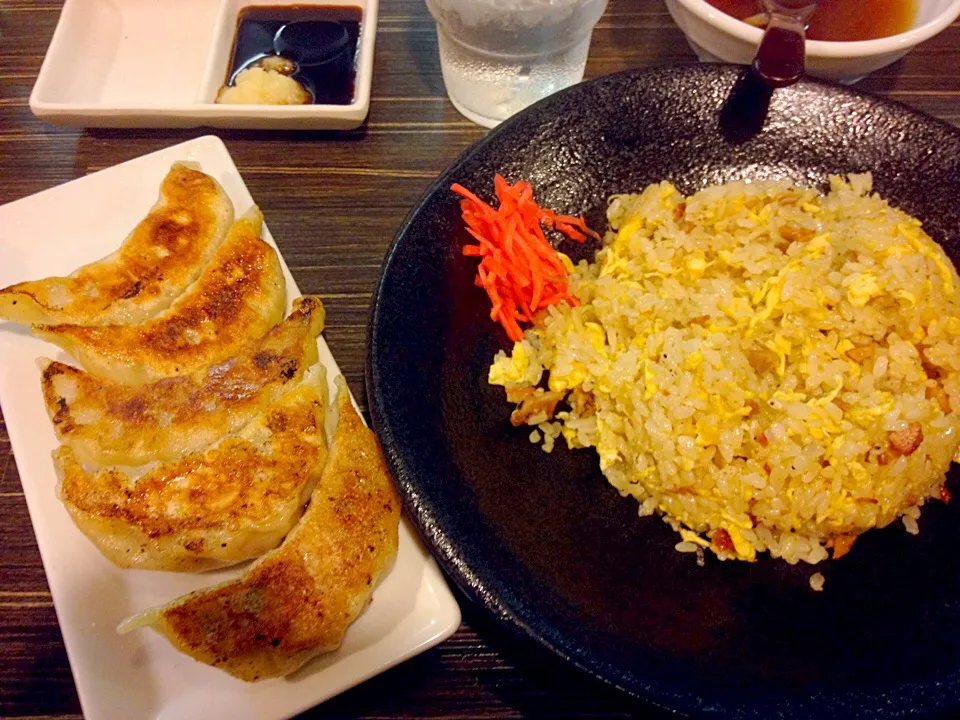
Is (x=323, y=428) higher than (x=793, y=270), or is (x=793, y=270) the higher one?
(x=793, y=270)

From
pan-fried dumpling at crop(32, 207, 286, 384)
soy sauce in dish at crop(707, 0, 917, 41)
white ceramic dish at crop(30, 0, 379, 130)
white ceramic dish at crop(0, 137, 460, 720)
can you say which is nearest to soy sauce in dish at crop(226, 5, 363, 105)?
white ceramic dish at crop(30, 0, 379, 130)

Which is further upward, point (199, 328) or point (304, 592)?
point (199, 328)

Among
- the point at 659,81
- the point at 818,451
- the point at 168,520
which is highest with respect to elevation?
the point at 659,81

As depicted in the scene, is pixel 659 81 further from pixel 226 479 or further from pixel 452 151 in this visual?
pixel 226 479

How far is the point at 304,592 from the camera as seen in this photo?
50.7 inches

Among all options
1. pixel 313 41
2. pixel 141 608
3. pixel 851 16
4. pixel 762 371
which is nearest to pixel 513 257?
pixel 762 371

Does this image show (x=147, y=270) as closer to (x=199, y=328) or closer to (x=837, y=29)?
(x=199, y=328)

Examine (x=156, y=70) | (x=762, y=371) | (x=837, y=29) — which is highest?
(x=837, y=29)

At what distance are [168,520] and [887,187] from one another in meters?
1.87

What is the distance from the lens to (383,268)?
4.84 feet

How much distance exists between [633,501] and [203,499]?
90 centimetres

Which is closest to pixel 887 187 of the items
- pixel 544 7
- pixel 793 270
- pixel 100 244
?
pixel 793 270

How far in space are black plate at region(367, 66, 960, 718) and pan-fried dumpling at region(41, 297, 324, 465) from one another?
0.31 meters

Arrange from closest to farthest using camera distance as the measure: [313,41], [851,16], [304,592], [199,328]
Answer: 1. [304,592]
2. [199,328]
3. [851,16]
4. [313,41]
